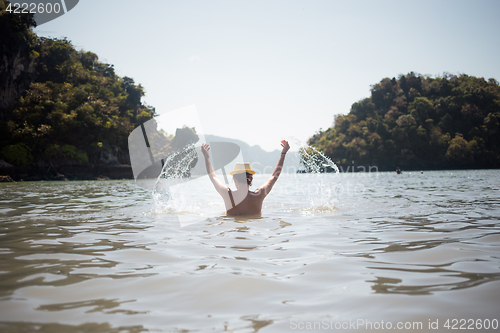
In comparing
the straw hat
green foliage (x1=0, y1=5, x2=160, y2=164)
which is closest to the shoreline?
green foliage (x1=0, y1=5, x2=160, y2=164)

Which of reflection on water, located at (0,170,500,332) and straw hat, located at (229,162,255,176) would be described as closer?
reflection on water, located at (0,170,500,332)

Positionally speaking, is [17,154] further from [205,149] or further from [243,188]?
[243,188]

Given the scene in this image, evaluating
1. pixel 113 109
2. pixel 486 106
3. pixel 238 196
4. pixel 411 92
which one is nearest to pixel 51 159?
pixel 113 109

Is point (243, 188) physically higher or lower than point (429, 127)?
lower

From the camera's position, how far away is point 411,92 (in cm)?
7925

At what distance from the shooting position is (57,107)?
125 feet

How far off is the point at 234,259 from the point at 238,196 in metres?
2.82

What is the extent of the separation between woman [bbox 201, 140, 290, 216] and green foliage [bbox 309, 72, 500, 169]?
73.0 m

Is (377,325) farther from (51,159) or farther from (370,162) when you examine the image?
(370,162)

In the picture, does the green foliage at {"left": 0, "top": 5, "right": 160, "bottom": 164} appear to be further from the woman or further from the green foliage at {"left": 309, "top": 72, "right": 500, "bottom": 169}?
the green foliage at {"left": 309, "top": 72, "right": 500, "bottom": 169}

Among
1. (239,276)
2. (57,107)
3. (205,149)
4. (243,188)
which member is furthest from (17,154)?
(239,276)

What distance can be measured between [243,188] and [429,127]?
263ft

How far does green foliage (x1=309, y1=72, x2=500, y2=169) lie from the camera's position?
217 feet

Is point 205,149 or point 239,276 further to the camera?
point 205,149
